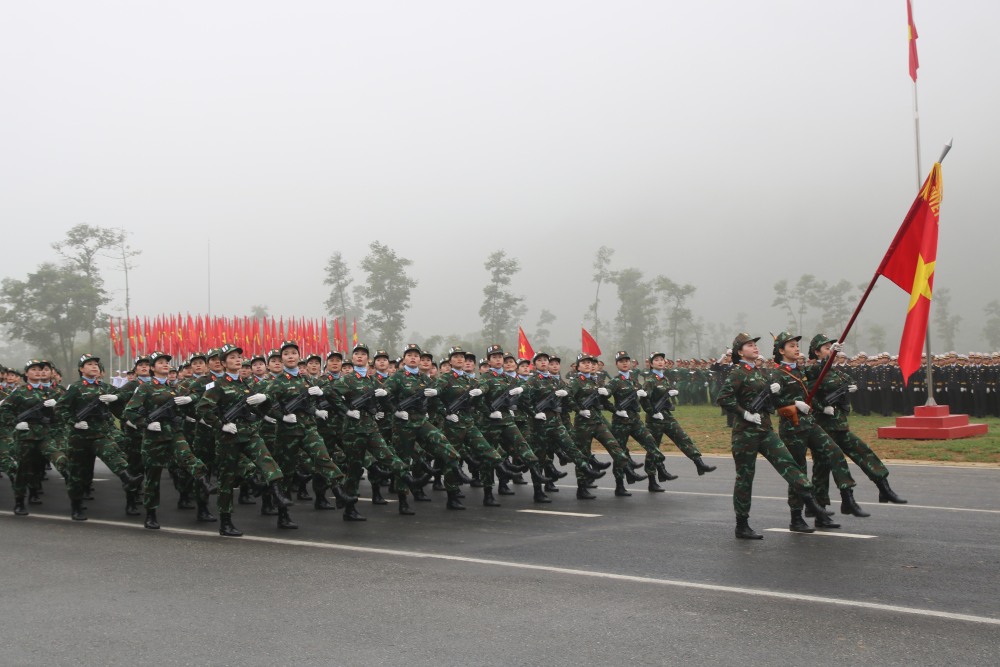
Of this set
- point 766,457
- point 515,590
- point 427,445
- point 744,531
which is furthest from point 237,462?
point 766,457

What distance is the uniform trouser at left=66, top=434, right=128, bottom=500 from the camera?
10.8 meters

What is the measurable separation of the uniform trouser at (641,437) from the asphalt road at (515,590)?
1.88 meters

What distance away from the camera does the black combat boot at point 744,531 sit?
8.38 meters

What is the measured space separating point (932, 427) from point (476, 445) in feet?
34.9

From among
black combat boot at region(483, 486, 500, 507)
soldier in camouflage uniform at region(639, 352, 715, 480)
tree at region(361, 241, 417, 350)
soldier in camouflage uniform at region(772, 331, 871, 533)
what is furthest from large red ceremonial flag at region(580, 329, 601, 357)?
tree at region(361, 241, 417, 350)

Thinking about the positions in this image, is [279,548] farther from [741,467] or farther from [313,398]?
[741,467]

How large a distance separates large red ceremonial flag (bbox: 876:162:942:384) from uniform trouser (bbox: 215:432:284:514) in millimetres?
6764

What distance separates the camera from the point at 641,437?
12.4 meters

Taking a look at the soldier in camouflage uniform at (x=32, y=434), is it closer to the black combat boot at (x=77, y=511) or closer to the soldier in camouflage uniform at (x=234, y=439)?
the black combat boot at (x=77, y=511)

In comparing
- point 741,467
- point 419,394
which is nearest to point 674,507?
point 741,467

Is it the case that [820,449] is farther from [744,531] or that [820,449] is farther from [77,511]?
[77,511]

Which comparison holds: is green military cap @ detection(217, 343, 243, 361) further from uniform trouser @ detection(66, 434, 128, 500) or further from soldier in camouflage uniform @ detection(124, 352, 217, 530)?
uniform trouser @ detection(66, 434, 128, 500)

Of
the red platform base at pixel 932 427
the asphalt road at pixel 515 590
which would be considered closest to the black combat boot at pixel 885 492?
the asphalt road at pixel 515 590

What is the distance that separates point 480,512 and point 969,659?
670 cm
